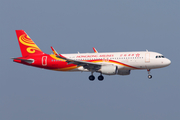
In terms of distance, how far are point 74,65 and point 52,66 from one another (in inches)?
157

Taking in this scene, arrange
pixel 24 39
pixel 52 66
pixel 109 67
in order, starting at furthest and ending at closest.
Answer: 1. pixel 24 39
2. pixel 52 66
3. pixel 109 67

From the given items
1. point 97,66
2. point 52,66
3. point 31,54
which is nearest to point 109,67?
point 97,66

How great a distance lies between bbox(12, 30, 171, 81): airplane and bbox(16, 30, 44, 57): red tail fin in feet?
3.04

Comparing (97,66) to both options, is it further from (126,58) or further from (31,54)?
(31,54)

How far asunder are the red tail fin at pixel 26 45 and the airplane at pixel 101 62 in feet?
3.04

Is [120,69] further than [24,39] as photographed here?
No

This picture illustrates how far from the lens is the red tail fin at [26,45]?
6088 cm

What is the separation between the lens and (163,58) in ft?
180

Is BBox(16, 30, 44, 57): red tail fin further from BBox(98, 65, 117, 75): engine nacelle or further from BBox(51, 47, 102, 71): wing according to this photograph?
BBox(98, 65, 117, 75): engine nacelle

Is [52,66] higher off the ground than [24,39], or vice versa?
[24,39]

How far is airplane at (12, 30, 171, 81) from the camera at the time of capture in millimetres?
54250

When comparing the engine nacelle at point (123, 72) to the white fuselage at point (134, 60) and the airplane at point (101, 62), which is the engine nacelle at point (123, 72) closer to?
the airplane at point (101, 62)

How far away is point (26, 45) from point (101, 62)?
595 inches

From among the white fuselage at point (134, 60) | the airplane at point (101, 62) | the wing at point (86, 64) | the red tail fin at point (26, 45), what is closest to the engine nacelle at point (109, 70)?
the airplane at point (101, 62)
